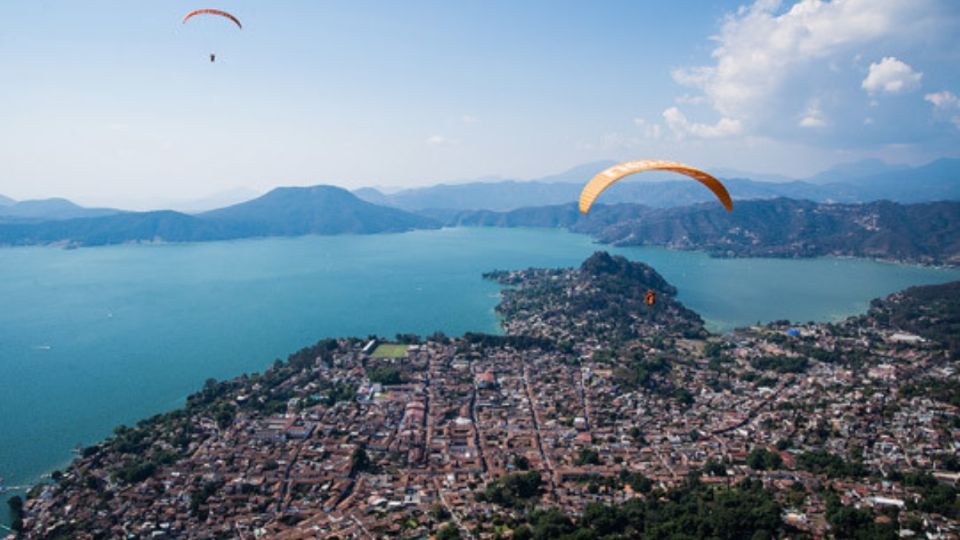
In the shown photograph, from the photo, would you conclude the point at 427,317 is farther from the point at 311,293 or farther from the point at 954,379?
the point at 954,379

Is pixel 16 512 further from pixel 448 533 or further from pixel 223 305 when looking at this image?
pixel 223 305

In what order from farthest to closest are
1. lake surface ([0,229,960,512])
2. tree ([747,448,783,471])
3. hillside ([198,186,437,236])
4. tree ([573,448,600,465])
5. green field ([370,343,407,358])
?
hillside ([198,186,437,236]) < green field ([370,343,407,358]) < lake surface ([0,229,960,512]) < tree ([573,448,600,465]) < tree ([747,448,783,471])

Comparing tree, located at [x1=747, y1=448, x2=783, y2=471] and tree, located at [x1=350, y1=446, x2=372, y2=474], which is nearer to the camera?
tree, located at [x1=747, y1=448, x2=783, y2=471]

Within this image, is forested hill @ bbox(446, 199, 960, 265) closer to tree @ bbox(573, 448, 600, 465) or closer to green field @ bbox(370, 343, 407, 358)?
green field @ bbox(370, 343, 407, 358)

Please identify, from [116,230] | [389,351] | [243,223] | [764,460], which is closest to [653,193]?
[243,223]

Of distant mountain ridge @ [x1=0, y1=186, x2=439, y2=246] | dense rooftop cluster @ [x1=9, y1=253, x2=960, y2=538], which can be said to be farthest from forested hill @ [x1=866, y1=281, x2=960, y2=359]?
distant mountain ridge @ [x1=0, y1=186, x2=439, y2=246]

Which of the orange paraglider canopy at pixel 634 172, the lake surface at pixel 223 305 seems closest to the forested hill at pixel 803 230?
the lake surface at pixel 223 305

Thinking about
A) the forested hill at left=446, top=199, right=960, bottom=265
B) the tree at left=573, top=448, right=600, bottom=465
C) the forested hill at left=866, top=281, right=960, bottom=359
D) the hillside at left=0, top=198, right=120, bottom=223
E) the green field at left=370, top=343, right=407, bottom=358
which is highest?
the hillside at left=0, top=198, right=120, bottom=223

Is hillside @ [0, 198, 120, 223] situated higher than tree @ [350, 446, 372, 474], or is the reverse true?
hillside @ [0, 198, 120, 223]
